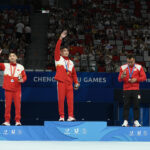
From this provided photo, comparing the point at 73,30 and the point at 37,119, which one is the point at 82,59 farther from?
the point at 37,119

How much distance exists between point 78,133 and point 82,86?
4806 mm

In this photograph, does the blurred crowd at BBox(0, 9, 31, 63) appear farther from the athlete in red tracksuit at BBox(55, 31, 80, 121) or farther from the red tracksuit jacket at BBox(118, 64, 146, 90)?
the red tracksuit jacket at BBox(118, 64, 146, 90)

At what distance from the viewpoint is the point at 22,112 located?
1152 cm

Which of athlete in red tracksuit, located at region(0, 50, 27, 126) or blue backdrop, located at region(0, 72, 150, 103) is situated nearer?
athlete in red tracksuit, located at region(0, 50, 27, 126)

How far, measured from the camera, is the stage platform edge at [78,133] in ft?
27.8

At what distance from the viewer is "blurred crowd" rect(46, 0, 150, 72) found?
1742 cm

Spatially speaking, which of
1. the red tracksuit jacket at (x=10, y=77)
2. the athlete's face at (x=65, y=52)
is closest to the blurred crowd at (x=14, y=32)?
the red tracksuit jacket at (x=10, y=77)

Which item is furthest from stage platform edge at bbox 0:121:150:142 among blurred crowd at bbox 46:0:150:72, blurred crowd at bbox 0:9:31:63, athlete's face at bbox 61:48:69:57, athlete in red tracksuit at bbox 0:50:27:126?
blurred crowd at bbox 0:9:31:63

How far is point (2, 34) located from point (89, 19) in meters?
4.70

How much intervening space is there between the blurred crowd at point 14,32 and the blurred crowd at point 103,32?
3.92 feet

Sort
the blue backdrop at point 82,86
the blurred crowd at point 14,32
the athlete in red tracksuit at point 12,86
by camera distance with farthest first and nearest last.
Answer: the blurred crowd at point 14,32 < the blue backdrop at point 82,86 < the athlete in red tracksuit at point 12,86

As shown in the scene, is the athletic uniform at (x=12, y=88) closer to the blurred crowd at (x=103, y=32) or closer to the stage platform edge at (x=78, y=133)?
the stage platform edge at (x=78, y=133)

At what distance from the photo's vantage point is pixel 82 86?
13258mm

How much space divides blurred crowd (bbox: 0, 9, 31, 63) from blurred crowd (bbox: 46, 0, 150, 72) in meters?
1.19
